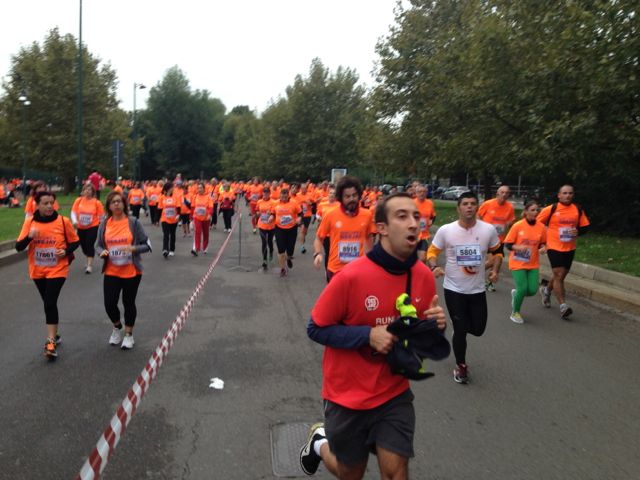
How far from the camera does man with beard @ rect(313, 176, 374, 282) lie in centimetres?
667

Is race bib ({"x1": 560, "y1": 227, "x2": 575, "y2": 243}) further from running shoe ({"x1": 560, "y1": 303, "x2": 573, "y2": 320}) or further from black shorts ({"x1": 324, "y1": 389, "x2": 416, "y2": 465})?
black shorts ({"x1": 324, "y1": 389, "x2": 416, "y2": 465})

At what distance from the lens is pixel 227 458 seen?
369 centimetres

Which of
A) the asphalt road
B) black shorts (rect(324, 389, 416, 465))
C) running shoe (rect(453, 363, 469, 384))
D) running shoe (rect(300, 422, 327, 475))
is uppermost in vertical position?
black shorts (rect(324, 389, 416, 465))

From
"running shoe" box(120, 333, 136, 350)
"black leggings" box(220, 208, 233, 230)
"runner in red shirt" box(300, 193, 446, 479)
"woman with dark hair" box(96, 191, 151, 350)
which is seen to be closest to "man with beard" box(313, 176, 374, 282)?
"woman with dark hair" box(96, 191, 151, 350)

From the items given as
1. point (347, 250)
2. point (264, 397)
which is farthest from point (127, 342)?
point (347, 250)

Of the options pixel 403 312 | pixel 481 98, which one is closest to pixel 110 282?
pixel 403 312

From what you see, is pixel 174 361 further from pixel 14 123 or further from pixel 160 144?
pixel 160 144

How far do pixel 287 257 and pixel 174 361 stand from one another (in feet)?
21.7

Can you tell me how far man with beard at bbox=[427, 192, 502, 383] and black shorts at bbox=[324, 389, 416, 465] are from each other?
8.85ft

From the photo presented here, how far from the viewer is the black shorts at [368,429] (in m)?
2.61

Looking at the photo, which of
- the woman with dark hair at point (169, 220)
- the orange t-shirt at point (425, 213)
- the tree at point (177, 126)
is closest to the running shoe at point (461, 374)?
the orange t-shirt at point (425, 213)

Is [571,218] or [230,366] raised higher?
[571,218]

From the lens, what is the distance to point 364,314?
265cm

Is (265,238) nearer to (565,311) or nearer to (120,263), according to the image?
(120,263)
